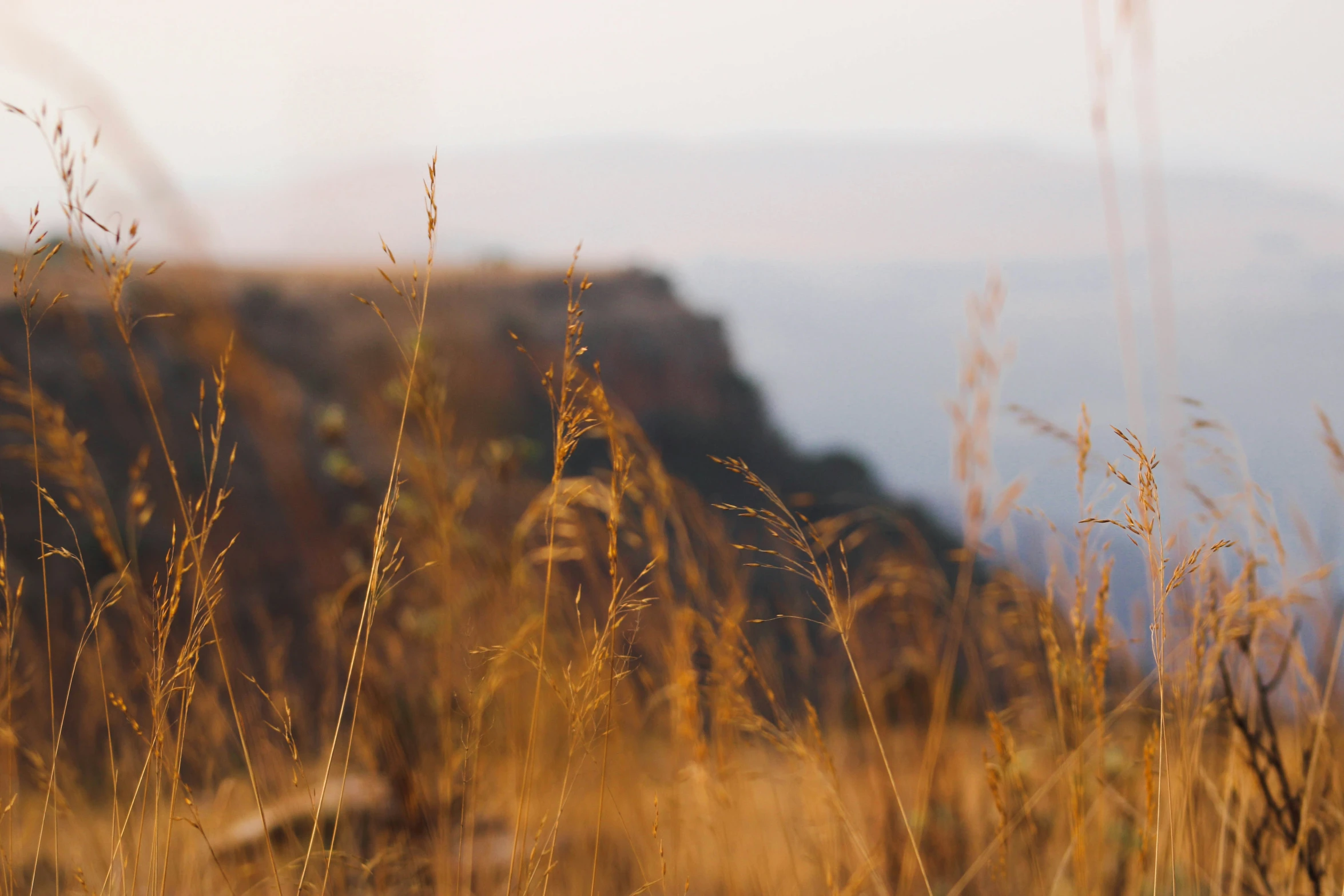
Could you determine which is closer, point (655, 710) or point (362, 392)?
point (655, 710)

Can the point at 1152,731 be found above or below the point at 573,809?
above

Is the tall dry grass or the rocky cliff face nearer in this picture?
the tall dry grass

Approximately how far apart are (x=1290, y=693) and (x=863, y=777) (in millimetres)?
1159

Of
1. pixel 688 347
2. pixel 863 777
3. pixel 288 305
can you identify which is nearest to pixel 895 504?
pixel 688 347

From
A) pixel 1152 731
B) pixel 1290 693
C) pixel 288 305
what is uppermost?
pixel 288 305

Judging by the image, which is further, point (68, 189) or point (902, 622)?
point (902, 622)

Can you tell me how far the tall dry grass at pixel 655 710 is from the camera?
0.91 meters

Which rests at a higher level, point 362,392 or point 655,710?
point 362,392

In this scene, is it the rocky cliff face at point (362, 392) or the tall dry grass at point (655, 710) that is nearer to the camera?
the tall dry grass at point (655, 710)

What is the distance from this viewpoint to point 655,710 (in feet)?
8.00

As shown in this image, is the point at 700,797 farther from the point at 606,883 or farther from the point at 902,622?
Answer: the point at 902,622

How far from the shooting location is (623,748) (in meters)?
1.56

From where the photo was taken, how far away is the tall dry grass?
35.9 inches

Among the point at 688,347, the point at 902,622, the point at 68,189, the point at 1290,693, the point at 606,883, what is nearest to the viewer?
the point at 68,189
